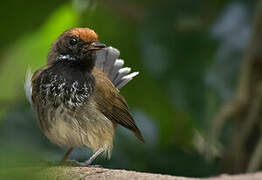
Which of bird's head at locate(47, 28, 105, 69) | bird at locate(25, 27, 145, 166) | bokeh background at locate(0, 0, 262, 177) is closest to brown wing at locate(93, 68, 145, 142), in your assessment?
bird at locate(25, 27, 145, 166)

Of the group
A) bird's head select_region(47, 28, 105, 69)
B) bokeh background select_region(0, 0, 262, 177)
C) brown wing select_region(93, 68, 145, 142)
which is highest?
bird's head select_region(47, 28, 105, 69)

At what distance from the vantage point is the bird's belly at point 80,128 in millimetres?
2547

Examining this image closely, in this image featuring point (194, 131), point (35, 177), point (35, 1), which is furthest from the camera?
point (194, 131)

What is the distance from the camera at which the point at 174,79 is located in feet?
13.8

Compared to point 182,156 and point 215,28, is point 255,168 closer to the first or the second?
point 182,156

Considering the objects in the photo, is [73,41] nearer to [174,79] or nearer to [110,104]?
[110,104]

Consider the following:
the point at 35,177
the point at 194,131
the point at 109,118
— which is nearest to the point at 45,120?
the point at 109,118

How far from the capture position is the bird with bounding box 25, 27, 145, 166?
Result: 256cm

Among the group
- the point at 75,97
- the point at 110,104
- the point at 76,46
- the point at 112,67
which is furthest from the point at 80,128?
the point at 112,67

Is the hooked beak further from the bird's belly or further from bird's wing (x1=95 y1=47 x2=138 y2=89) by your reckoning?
bird's wing (x1=95 y1=47 x2=138 y2=89)

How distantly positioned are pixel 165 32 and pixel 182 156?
115 centimetres

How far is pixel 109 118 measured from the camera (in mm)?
2820

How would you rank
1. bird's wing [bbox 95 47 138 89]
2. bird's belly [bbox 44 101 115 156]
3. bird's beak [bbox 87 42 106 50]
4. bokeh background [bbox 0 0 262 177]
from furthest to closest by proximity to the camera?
bokeh background [bbox 0 0 262 177] < bird's wing [bbox 95 47 138 89] < bird's belly [bbox 44 101 115 156] < bird's beak [bbox 87 42 106 50]

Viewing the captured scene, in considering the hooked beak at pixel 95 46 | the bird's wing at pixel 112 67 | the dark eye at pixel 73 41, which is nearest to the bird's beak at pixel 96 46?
the hooked beak at pixel 95 46
